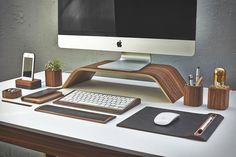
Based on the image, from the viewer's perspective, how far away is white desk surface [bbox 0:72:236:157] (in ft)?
2.63

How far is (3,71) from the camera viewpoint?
2.07 meters

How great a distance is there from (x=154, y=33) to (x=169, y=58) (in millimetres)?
291

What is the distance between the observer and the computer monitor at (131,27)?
3.84 ft

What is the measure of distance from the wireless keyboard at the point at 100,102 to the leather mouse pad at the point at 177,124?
0.06m

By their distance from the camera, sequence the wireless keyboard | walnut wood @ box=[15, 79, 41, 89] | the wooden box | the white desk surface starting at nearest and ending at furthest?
1. the white desk surface
2. the wireless keyboard
3. the wooden box
4. walnut wood @ box=[15, 79, 41, 89]

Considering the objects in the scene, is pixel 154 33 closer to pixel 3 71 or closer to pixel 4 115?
pixel 4 115

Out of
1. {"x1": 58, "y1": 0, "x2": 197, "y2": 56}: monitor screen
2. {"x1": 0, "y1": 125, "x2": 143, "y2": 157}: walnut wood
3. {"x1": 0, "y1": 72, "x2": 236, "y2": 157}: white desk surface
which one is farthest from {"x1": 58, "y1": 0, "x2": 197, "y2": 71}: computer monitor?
{"x1": 0, "y1": 125, "x2": 143, "y2": 157}: walnut wood

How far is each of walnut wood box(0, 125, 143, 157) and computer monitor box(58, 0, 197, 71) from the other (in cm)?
44

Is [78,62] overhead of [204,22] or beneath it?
beneath

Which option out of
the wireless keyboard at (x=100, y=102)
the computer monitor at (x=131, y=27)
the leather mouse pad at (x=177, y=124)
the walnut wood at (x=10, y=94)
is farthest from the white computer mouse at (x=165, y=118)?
the walnut wood at (x=10, y=94)

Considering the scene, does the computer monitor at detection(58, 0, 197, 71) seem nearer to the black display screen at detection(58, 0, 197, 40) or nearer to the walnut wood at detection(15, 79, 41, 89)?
the black display screen at detection(58, 0, 197, 40)

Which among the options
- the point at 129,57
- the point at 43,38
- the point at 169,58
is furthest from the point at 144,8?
the point at 43,38

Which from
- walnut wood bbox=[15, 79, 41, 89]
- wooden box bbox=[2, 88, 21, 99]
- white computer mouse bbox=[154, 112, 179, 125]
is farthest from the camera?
walnut wood bbox=[15, 79, 41, 89]

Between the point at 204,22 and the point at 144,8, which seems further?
the point at 204,22
